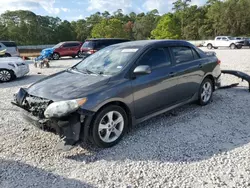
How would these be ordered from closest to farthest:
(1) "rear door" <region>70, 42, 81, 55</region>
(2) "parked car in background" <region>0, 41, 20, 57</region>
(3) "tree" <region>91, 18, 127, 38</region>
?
(2) "parked car in background" <region>0, 41, 20, 57</region>, (1) "rear door" <region>70, 42, 81, 55</region>, (3) "tree" <region>91, 18, 127, 38</region>

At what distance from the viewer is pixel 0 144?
3826 mm

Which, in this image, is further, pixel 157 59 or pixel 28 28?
pixel 28 28

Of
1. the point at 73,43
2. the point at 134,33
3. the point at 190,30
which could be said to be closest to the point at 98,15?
the point at 134,33

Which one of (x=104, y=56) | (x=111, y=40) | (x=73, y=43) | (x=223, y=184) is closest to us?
(x=223, y=184)

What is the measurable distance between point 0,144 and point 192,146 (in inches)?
119

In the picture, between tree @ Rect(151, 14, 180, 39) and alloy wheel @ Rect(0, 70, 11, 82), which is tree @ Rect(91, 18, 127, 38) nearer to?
tree @ Rect(151, 14, 180, 39)

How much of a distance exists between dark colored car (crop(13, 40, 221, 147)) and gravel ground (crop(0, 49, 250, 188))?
1.00ft

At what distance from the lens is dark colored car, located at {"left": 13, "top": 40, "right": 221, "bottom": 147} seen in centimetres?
327

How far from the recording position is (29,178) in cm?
294

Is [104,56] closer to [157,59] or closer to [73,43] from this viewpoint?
[157,59]

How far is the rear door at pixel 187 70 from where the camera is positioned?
15.1 feet

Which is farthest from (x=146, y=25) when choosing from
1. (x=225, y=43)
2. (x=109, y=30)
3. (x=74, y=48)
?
(x=74, y=48)

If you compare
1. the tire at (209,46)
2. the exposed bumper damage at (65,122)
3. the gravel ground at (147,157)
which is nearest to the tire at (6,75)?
the gravel ground at (147,157)

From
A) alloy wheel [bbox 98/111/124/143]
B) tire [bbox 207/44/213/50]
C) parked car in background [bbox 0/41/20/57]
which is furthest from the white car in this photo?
tire [bbox 207/44/213/50]
